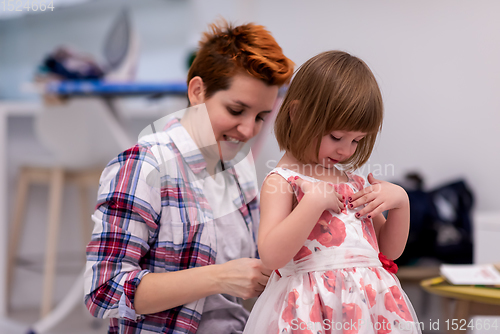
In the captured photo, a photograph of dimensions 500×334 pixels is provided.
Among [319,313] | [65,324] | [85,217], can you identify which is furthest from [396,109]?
[65,324]

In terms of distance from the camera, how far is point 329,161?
0.71 m

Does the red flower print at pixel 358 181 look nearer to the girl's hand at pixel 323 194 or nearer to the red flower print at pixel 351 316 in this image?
the girl's hand at pixel 323 194

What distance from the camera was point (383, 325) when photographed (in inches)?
26.0

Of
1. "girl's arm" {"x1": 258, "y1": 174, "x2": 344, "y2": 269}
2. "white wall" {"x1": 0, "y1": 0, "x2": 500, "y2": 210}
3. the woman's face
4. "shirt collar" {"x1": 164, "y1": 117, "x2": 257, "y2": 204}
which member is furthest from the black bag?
"girl's arm" {"x1": 258, "y1": 174, "x2": 344, "y2": 269}

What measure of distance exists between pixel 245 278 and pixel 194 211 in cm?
16

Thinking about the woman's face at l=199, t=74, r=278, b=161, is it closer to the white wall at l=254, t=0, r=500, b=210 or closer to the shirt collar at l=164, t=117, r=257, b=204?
the shirt collar at l=164, t=117, r=257, b=204

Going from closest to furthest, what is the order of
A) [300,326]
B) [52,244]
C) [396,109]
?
[300,326] → [396,109] → [52,244]

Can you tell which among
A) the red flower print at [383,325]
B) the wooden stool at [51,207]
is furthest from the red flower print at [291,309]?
the wooden stool at [51,207]

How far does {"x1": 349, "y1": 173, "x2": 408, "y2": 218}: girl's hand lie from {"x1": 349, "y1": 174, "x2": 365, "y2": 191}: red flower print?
0.13ft

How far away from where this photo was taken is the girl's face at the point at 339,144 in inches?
26.4

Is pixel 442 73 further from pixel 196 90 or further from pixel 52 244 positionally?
pixel 52 244

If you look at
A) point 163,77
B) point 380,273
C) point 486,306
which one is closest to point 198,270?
point 380,273

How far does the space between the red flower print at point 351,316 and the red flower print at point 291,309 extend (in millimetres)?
66

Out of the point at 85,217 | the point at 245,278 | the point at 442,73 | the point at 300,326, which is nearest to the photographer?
the point at 300,326
